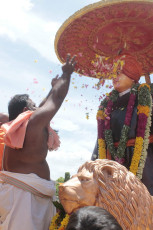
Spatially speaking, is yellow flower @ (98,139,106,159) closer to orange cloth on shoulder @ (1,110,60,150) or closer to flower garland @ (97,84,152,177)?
flower garland @ (97,84,152,177)

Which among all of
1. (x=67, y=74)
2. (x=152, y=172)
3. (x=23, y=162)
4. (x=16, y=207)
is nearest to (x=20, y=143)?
(x=23, y=162)

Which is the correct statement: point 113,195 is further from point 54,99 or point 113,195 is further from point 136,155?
point 136,155

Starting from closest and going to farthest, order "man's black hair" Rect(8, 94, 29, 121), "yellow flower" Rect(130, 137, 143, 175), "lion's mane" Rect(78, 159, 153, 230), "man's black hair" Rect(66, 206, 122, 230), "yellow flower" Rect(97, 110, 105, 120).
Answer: "man's black hair" Rect(66, 206, 122, 230), "lion's mane" Rect(78, 159, 153, 230), "man's black hair" Rect(8, 94, 29, 121), "yellow flower" Rect(130, 137, 143, 175), "yellow flower" Rect(97, 110, 105, 120)

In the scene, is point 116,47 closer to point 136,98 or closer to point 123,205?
point 136,98

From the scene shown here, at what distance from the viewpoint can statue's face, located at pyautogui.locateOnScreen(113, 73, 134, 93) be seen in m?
4.48

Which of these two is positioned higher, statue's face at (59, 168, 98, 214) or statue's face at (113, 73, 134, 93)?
statue's face at (113, 73, 134, 93)

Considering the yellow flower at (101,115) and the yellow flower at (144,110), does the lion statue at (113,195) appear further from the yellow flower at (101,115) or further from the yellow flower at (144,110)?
the yellow flower at (101,115)

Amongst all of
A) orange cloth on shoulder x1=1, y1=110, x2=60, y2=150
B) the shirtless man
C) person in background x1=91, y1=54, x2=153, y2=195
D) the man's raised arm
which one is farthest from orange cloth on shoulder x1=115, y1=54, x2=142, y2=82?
orange cloth on shoulder x1=1, y1=110, x2=60, y2=150

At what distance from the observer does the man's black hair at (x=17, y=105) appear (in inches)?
123

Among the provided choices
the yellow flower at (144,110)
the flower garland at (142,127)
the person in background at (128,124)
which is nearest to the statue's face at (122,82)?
the person in background at (128,124)

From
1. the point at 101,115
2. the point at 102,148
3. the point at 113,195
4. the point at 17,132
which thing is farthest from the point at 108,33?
Result: the point at 113,195

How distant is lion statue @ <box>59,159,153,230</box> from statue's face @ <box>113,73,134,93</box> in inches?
87.2

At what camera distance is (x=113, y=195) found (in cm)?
233

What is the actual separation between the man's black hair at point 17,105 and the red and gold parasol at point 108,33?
168 cm
